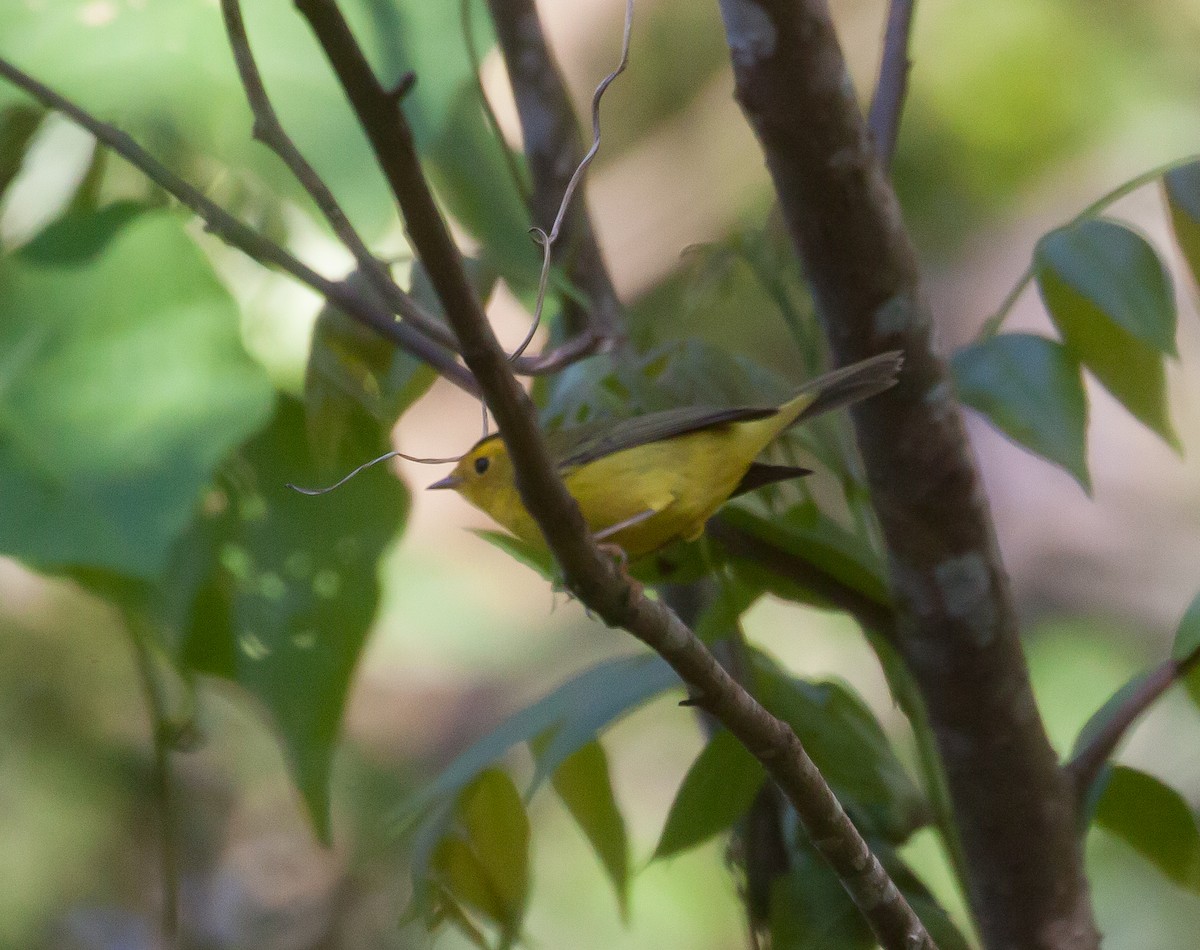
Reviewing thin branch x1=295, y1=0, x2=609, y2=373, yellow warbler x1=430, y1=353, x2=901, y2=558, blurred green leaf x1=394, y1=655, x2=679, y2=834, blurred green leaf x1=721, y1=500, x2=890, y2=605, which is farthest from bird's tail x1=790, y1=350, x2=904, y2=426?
thin branch x1=295, y1=0, x2=609, y2=373

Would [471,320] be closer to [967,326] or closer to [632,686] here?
[632,686]

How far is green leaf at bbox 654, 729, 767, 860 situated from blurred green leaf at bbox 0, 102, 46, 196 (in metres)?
0.65

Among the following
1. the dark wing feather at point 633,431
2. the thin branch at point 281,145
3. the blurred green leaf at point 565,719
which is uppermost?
the thin branch at point 281,145

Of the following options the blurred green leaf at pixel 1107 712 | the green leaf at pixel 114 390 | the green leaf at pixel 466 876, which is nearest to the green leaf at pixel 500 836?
the green leaf at pixel 466 876

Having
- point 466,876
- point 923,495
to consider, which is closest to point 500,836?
point 466,876

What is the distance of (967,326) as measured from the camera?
2.16 meters

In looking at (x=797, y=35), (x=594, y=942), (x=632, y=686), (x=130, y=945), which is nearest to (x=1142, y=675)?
(x=632, y=686)

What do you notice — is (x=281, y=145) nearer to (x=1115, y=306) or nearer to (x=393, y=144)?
(x=393, y=144)

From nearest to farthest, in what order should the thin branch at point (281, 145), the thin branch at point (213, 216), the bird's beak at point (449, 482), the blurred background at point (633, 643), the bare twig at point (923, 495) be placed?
the thin branch at point (281, 145)
the thin branch at point (213, 216)
the bare twig at point (923, 495)
the bird's beak at point (449, 482)
the blurred background at point (633, 643)

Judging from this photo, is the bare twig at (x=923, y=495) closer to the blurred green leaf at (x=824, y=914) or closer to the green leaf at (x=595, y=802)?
the blurred green leaf at (x=824, y=914)

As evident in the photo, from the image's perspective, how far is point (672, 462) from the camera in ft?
2.94

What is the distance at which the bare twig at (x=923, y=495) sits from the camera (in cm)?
83

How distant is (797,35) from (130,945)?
134 centimetres

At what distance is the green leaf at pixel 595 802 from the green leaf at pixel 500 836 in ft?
0.18
